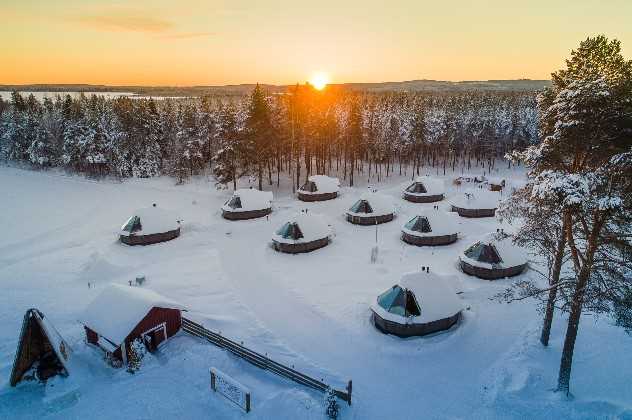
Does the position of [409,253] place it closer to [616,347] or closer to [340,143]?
[616,347]

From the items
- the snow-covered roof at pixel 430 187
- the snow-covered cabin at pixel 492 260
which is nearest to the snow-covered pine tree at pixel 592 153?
the snow-covered cabin at pixel 492 260

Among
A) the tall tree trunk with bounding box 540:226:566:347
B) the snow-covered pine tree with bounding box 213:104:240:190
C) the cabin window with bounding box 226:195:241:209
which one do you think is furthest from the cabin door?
the snow-covered pine tree with bounding box 213:104:240:190

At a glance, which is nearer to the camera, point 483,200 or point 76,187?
point 483,200

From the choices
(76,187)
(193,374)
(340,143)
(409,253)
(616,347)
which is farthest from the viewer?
(340,143)

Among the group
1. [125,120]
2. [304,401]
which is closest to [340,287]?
[304,401]

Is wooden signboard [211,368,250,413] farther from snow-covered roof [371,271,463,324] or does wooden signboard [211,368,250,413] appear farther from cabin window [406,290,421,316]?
cabin window [406,290,421,316]

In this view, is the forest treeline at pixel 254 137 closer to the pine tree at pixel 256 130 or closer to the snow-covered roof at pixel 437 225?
the pine tree at pixel 256 130
